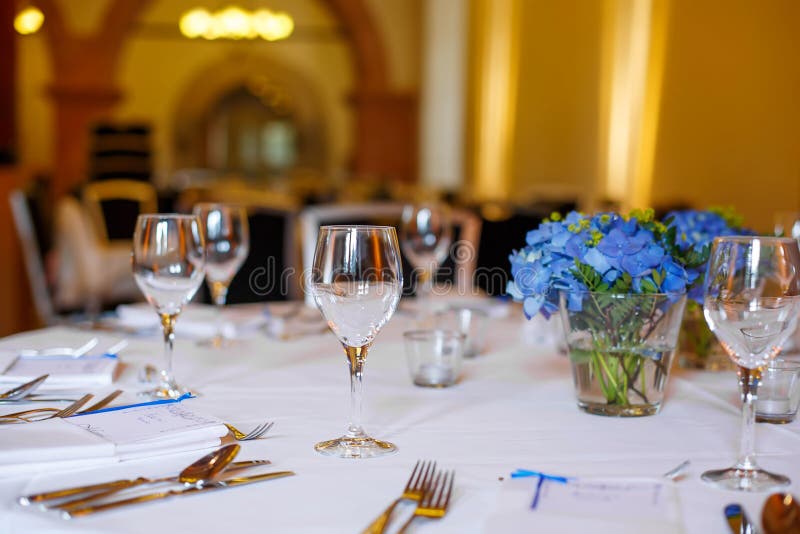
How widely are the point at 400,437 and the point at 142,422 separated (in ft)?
0.93

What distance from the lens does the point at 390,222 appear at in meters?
3.35

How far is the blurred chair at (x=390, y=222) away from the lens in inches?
109

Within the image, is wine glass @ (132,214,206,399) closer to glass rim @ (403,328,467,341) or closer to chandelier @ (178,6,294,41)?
glass rim @ (403,328,467,341)

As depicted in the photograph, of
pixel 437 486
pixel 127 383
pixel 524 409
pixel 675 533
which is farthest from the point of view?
pixel 127 383

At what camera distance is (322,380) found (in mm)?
1421

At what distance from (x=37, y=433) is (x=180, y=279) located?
0.36 m

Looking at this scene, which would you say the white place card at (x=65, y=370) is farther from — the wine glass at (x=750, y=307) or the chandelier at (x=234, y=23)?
the chandelier at (x=234, y=23)

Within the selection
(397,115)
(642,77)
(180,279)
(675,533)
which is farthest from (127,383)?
(397,115)

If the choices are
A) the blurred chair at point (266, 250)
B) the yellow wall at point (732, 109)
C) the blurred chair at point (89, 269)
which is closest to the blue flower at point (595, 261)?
the blurred chair at point (266, 250)

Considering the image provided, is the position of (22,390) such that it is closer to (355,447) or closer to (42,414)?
(42,414)

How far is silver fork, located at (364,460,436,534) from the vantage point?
0.80 meters

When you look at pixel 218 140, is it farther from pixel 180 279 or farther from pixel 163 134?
pixel 180 279

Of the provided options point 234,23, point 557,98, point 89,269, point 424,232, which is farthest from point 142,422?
point 234,23

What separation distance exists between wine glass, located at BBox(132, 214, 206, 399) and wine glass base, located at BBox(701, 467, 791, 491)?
2.25ft
